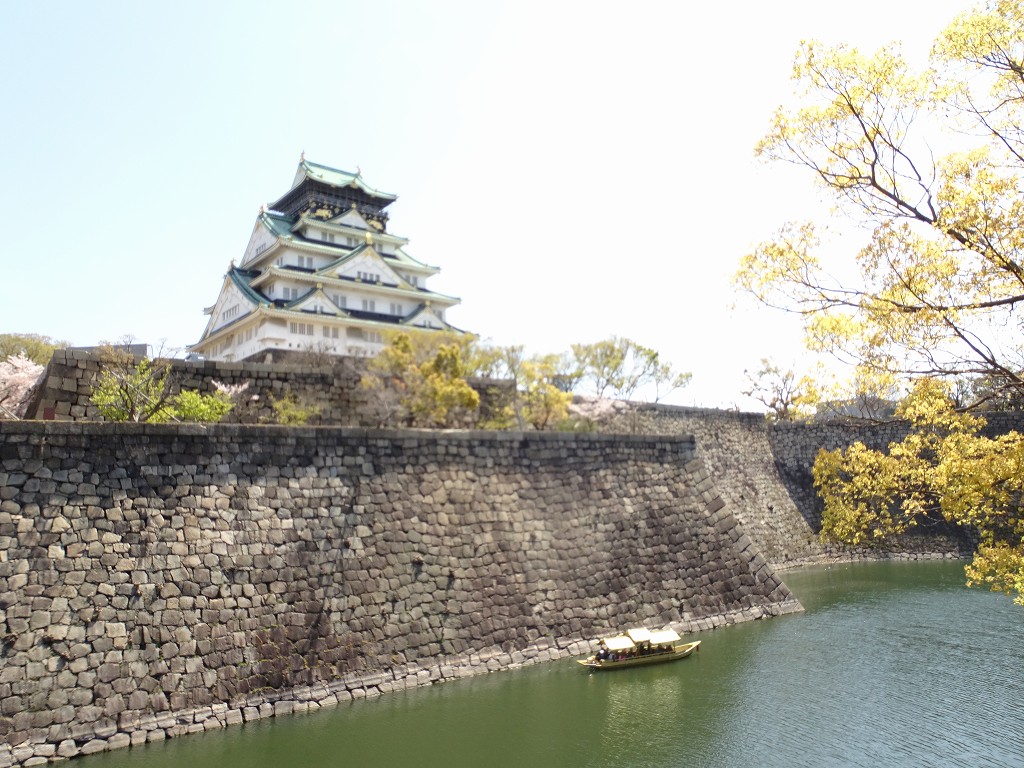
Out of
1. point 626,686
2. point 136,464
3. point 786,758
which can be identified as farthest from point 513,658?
point 136,464

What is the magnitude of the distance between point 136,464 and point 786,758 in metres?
9.34

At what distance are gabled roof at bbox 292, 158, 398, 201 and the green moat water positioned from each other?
2603cm

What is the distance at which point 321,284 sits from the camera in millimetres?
27891

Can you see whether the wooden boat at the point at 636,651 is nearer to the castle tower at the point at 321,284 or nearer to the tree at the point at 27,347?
the castle tower at the point at 321,284

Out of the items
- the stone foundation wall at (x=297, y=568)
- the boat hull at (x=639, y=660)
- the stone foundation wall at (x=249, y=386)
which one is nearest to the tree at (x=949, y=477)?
the boat hull at (x=639, y=660)

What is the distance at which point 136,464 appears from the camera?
1004 cm

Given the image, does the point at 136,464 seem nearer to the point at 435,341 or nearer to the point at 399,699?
the point at 399,699

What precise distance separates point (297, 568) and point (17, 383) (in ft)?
29.3

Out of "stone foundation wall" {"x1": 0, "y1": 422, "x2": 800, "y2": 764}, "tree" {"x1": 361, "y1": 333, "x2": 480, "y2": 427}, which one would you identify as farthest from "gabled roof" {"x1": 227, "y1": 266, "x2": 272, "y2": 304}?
"stone foundation wall" {"x1": 0, "y1": 422, "x2": 800, "y2": 764}

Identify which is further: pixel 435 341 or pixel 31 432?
pixel 435 341

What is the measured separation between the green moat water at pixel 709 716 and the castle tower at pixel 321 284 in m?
16.1

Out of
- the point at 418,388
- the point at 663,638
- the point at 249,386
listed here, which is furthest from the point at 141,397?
the point at 663,638

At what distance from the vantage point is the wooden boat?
11977 mm

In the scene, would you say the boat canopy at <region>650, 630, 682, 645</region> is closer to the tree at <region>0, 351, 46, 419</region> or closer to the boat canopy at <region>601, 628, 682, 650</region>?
the boat canopy at <region>601, 628, 682, 650</region>
